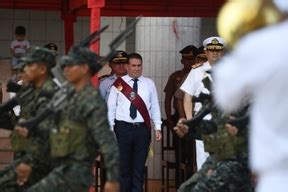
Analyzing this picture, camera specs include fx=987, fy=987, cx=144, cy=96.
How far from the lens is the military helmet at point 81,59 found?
7414 millimetres

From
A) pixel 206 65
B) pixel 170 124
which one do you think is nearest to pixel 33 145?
pixel 206 65

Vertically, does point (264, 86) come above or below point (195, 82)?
below

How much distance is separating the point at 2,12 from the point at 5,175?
22.3 ft

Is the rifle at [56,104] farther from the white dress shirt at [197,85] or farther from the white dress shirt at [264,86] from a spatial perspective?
the white dress shirt at [264,86]

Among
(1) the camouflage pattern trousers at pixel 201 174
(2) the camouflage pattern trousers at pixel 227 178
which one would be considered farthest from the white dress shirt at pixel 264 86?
(1) the camouflage pattern trousers at pixel 201 174

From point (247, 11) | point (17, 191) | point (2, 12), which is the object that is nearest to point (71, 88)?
point (17, 191)

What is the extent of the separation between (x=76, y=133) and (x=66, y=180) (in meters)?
0.36

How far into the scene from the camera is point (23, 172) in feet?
25.9

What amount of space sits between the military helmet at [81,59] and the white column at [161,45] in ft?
20.4

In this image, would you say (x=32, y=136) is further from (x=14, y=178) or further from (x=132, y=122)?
(x=132, y=122)

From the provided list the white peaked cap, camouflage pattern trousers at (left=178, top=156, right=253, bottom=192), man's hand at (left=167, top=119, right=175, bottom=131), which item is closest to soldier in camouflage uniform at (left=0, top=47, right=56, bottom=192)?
camouflage pattern trousers at (left=178, top=156, right=253, bottom=192)

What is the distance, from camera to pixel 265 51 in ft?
11.6

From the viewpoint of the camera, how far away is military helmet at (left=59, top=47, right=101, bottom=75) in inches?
292

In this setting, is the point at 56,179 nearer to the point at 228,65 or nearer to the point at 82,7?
the point at 228,65
